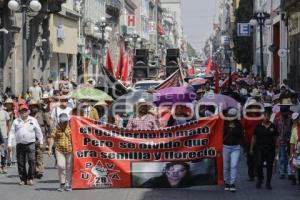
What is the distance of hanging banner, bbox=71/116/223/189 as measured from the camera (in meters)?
14.5

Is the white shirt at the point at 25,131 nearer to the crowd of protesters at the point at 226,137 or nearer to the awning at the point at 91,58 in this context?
the crowd of protesters at the point at 226,137

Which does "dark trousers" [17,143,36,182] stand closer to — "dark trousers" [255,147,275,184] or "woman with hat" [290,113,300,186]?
"dark trousers" [255,147,275,184]

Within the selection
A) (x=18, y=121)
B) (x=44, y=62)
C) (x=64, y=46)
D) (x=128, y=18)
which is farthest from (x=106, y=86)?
(x=128, y=18)

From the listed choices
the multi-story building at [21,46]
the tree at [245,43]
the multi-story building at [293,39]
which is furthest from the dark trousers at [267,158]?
the tree at [245,43]

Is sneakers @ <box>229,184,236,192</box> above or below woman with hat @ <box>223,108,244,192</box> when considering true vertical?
below

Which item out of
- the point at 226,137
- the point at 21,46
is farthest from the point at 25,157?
the point at 21,46

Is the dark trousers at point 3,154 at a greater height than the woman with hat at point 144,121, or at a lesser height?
lesser

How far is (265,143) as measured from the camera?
14742 mm

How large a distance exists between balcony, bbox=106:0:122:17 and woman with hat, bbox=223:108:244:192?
200 feet

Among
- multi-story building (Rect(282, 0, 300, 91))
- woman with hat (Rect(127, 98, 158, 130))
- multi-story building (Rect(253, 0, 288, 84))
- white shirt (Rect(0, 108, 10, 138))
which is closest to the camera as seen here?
woman with hat (Rect(127, 98, 158, 130))

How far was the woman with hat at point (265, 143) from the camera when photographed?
1473 centimetres

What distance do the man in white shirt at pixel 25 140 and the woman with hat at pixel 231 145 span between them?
3.63 m

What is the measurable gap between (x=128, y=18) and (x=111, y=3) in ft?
45.5

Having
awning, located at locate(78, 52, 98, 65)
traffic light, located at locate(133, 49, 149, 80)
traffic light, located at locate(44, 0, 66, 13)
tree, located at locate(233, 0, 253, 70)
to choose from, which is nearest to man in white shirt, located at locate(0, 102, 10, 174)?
traffic light, located at locate(44, 0, 66, 13)
